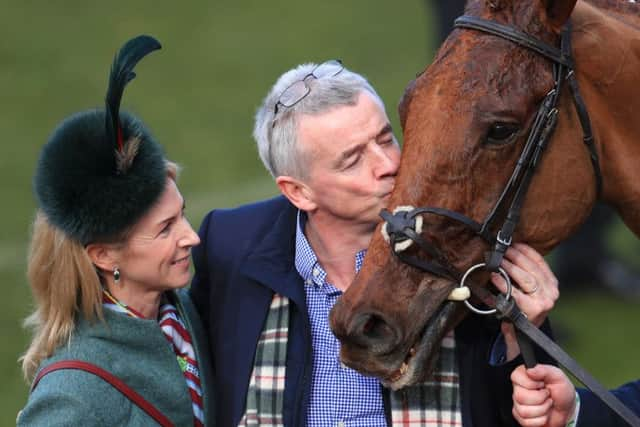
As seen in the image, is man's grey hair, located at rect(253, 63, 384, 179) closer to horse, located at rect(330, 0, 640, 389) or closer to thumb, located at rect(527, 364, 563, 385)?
horse, located at rect(330, 0, 640, 389)

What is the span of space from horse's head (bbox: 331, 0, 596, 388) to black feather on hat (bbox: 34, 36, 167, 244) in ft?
2.60

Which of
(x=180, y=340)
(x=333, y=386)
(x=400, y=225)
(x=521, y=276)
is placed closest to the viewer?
(x=400, y=225)

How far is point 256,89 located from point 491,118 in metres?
11.8

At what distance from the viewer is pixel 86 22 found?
16625 mm

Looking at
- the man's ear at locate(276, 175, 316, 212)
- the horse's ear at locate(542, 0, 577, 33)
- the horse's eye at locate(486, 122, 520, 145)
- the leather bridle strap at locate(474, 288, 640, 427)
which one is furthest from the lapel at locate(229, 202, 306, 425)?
the horse's ear at locate(542, 0, 577, 33)

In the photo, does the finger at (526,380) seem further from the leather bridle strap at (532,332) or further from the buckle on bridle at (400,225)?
the buckle on bridle at (400,225)

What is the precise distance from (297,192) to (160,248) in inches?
18.7

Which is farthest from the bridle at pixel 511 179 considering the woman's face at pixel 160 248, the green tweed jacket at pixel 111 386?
the green tweed jacket at pixel 111 386

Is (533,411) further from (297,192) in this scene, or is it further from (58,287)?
(58,287)

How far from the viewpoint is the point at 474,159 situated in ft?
10.1

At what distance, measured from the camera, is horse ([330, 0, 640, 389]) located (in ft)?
10.0

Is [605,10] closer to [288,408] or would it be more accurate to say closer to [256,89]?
[288,408]

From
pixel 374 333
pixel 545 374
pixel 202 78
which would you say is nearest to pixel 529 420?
pixel 545 374

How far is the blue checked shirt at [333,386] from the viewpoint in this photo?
348 cm
